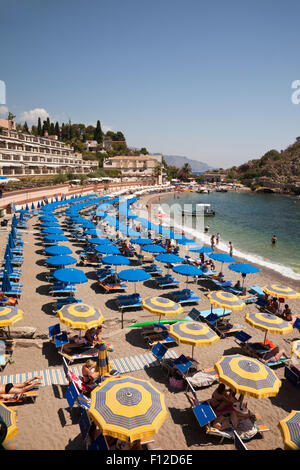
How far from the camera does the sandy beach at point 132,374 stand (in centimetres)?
571

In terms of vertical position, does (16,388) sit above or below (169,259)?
below

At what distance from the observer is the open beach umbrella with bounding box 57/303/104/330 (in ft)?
26.5

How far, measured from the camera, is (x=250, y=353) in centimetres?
930

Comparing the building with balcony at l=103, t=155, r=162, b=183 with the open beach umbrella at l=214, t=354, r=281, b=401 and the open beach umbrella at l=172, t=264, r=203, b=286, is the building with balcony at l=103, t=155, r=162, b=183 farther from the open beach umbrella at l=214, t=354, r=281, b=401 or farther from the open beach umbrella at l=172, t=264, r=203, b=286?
the open beach umbrella at l=214, t=354, r=281, b=401

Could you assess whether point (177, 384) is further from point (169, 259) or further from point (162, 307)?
point (169, 259)

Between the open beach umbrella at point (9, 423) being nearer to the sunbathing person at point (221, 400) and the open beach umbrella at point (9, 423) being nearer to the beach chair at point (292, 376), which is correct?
the sunbathing person at point (221, 400)

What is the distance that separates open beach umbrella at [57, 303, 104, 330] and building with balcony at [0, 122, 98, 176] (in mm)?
35802

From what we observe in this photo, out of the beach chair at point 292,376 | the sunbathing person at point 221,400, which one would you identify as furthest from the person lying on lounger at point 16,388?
the beach chair at point 292,376

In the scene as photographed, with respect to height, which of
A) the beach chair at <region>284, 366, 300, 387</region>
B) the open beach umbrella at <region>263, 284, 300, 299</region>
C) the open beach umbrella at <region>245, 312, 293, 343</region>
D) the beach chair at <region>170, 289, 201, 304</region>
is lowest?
the beach chair at <region>284, 366, 300, 387</region>

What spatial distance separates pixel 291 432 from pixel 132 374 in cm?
422

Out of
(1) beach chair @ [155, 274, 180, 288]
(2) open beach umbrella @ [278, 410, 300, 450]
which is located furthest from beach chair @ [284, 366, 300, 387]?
(1) beach chair @ [155, 274, 180, 288]

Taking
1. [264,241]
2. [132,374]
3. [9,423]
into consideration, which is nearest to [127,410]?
[9,423]

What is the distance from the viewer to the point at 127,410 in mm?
4699
